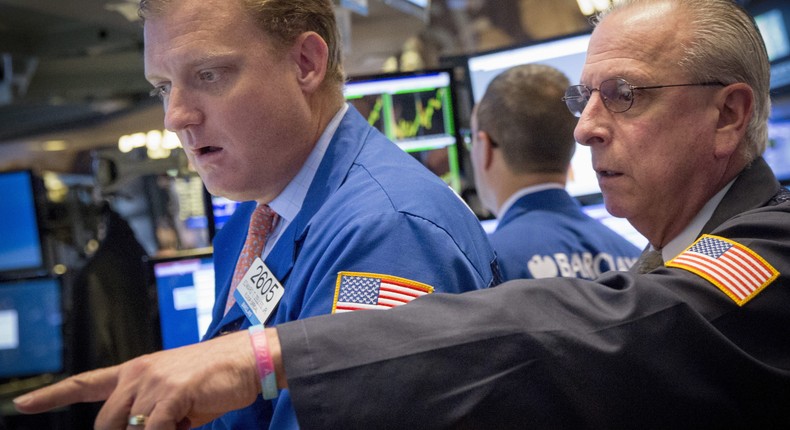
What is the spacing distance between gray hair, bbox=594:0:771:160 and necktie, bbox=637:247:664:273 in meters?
0.23

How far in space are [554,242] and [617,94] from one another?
3.31ft

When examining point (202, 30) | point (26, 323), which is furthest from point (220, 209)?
point (26, 323)

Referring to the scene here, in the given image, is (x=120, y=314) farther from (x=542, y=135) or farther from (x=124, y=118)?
(x=124, y=118)

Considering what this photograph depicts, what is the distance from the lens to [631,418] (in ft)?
3.13

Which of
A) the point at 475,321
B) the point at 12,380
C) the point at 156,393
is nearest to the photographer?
the point at 156,393

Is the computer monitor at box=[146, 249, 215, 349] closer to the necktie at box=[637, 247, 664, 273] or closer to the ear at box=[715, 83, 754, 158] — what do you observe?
the necktie at box=[637, 247, 664, 273]

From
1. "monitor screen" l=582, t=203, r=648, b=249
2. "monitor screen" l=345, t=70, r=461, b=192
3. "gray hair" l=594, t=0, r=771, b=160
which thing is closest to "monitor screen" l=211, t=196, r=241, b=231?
"monitor screen" l=345, t=70, r=461, b=192

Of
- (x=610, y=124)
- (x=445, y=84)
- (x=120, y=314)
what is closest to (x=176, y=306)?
(x=120, y=314)

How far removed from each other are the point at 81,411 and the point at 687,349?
2304 mm

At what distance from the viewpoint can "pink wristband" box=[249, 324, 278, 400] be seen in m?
0.85

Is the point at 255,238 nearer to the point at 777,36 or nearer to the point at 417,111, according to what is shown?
the point at 417,111

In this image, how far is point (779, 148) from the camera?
3611mm

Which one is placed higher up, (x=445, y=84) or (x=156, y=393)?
(x=445, y=84)

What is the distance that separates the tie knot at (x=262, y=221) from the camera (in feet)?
5.25
